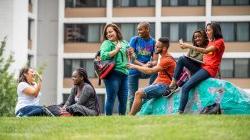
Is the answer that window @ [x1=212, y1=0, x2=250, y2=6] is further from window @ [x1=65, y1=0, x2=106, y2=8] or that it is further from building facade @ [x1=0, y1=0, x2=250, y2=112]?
window @ [x1=65, y1=0, x2=106, y2=8]

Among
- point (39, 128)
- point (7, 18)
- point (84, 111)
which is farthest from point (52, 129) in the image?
point (7, 18)

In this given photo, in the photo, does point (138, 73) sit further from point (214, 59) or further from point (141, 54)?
point (214, 59)

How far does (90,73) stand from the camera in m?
64.6

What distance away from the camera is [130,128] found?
45.7 ft

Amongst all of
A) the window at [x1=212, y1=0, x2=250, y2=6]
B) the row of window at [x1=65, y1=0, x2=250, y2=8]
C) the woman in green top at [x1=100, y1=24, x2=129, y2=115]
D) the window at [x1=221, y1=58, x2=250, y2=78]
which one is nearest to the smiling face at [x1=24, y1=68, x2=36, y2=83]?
the woman in green top at [x1=100, y1=24, x2=129, y2=115]

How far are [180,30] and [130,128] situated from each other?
49828 mm

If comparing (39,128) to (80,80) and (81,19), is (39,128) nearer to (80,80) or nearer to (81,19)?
(80,80)

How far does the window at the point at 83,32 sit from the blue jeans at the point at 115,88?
4619 centimetres

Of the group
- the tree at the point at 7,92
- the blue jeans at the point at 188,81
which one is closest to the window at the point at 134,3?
the tree at the point at 7,92

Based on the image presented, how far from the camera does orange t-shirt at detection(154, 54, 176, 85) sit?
1800 centimetres

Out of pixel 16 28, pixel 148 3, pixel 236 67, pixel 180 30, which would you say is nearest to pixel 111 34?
pixel 16 28

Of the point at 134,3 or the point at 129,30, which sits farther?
the point at 134,3

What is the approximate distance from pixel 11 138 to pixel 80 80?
16.5 feet

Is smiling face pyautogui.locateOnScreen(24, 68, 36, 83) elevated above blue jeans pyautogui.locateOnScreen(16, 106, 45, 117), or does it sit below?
above
